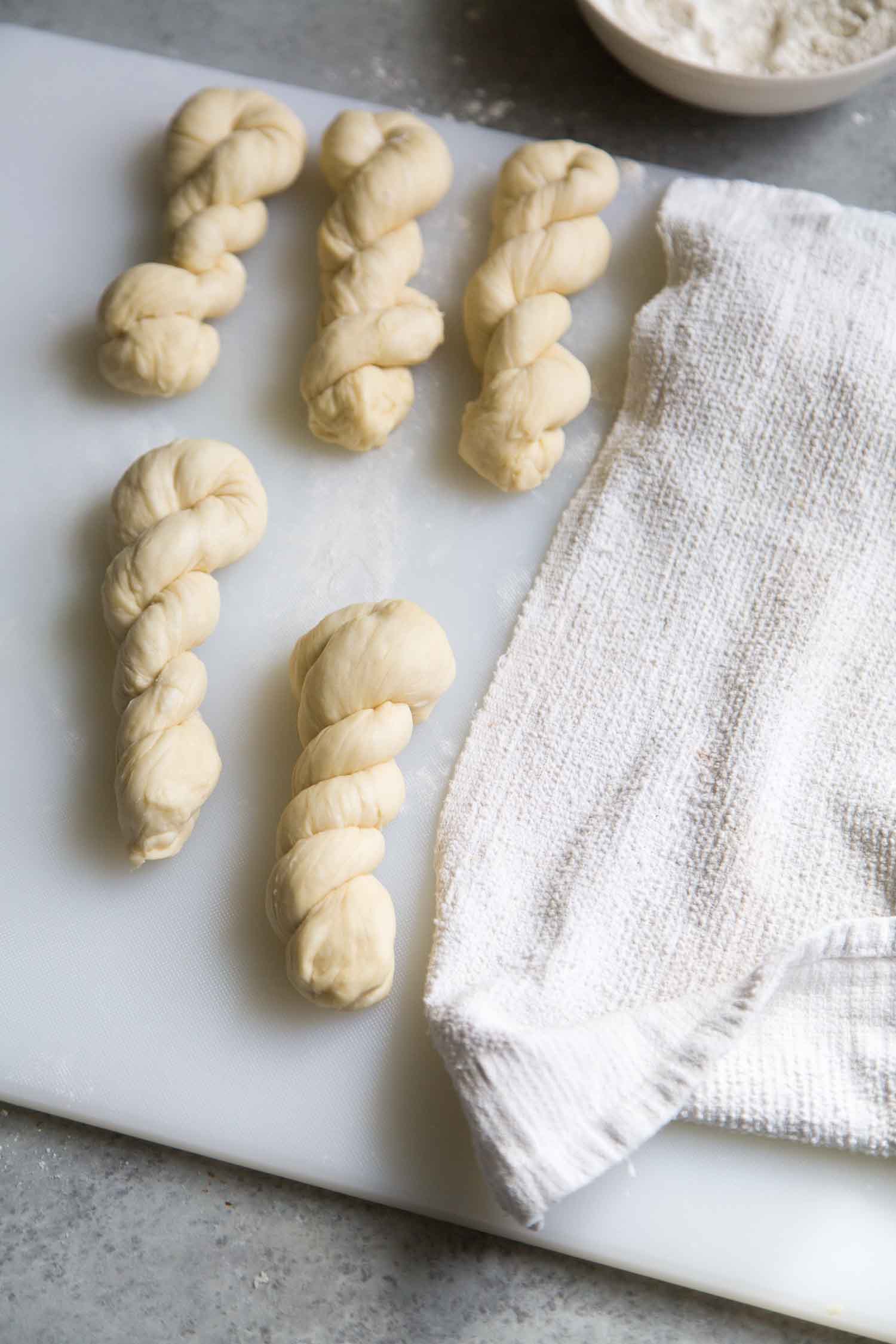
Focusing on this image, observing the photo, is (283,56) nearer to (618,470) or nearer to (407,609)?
→ (618,470)

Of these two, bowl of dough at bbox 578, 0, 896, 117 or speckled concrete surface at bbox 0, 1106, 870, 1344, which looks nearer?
speckled concrete surface at bbox 0, 1106, 870, 1344

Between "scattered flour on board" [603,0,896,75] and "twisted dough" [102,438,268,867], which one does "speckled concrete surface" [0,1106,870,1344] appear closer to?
"twisted dough" [102,438,268,867]

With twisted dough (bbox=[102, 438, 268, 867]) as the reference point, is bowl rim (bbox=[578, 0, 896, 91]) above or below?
above

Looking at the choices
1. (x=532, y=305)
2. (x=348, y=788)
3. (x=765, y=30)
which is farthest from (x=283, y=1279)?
(x=765, y=30)

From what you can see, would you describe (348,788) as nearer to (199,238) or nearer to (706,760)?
(706,760)

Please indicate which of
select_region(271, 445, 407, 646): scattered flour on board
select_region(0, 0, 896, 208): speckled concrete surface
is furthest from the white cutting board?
select_region(0, 0, 896, 208): speckled concrete surface

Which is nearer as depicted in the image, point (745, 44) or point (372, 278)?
point (372, 278)

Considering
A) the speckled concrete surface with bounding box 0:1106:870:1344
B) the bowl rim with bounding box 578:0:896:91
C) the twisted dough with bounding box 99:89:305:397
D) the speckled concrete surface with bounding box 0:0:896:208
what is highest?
the bowl rim with bounding box 578:0:896:91
